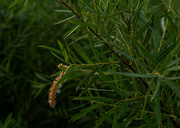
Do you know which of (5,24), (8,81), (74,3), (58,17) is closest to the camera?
(74,3)

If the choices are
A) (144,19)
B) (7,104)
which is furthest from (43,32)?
(144,19)

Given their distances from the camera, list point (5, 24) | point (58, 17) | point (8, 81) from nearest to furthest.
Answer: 1. point (8, 81)
2. point (5, 24)
3. point (58, 17)

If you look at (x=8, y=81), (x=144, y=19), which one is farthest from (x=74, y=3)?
(x=8, y=81)

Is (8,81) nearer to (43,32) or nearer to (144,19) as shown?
(43,32)

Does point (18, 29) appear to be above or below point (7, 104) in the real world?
above

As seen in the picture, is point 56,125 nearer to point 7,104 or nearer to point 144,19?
point 7,104

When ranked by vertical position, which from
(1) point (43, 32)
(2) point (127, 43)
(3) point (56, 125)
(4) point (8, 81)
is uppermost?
(2) point (127, 43)

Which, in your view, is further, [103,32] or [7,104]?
[7,104]
